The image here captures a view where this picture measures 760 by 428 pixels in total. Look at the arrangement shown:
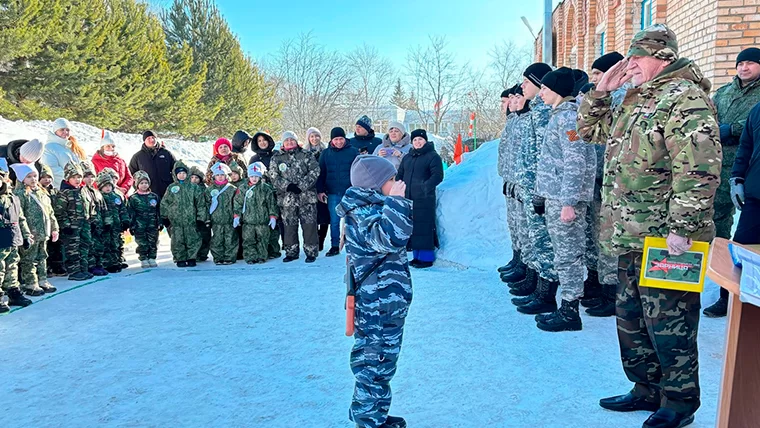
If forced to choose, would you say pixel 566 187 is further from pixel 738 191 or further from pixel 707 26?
pixel 707 26

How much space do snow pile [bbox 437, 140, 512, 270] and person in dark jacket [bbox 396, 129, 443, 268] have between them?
1.03ft

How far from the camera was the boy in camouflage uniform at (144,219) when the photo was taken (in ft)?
23.8

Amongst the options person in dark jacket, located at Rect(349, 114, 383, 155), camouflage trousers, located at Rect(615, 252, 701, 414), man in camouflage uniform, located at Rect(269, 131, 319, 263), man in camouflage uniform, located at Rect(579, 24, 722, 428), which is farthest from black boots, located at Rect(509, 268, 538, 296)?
person in dark jacket, located at Rect(349, 114, 383, 155)

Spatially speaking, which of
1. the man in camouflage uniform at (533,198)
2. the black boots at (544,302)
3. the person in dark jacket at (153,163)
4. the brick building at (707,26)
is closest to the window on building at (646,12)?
the brick building at (707,26)

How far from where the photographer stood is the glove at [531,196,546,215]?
4496 millimetres

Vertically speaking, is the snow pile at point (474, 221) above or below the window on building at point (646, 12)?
below

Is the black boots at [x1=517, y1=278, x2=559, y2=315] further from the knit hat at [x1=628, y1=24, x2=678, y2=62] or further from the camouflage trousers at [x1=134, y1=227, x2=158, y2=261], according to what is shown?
the camouflage trousers at [x1=134, y1=227, x2=158, y2=261]

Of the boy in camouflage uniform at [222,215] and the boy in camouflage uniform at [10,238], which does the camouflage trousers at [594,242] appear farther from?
the boy in camouflage uniform at [10,238]

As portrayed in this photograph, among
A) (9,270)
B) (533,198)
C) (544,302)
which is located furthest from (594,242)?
(9,270)

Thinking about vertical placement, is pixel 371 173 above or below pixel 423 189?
above

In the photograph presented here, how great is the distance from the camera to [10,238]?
506 cm

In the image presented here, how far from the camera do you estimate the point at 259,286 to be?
20.1ft

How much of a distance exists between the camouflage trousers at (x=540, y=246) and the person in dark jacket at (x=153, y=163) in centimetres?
572

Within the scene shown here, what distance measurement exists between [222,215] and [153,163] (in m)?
1.66
